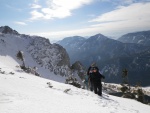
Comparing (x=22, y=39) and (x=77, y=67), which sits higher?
(x=22, y=39)

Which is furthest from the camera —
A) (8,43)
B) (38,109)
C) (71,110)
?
(8,43)

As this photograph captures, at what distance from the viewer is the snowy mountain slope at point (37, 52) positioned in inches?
5510

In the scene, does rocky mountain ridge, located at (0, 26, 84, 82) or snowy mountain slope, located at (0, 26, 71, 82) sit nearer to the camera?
snowy mountain slope, located at (0, 26, 71, 82)

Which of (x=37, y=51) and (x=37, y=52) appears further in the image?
(x=37, y=51)

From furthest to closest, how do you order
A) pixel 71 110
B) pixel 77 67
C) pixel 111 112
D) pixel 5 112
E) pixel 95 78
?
pixel 77 67
pixel 95 78
pixel 111 112
pixel 71 110
pixel 5 112

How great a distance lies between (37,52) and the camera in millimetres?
166125

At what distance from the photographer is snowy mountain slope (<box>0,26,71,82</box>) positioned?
5510 inches

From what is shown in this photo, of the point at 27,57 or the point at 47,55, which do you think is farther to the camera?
the point at 47,55

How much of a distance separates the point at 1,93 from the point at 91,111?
4.85 meters

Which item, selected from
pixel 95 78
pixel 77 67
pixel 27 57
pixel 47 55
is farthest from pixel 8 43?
pixel 95 78

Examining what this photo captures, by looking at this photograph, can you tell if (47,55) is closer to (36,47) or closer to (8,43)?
(36,47)

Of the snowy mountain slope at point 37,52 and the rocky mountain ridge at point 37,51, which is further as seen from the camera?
the rocky mountain ridge at point 37,51

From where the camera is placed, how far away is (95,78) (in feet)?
63.8

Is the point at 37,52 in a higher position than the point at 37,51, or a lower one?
lower
